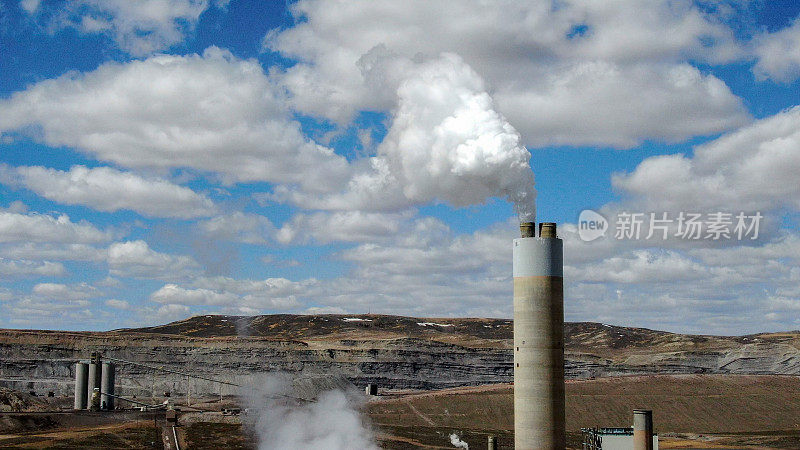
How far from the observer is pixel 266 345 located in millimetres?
154750

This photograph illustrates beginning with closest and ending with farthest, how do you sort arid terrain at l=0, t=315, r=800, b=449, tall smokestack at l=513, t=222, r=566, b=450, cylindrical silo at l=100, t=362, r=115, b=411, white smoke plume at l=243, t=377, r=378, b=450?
tall smokestack at l=513, t=222, r=566, b=450 → white smoke plume at l=243, t=377, r=378, b=450 → arid terrain at l=0, t=315, r=800, b=449 → cylindrical silo at l=100, t=362, r=115, b=411

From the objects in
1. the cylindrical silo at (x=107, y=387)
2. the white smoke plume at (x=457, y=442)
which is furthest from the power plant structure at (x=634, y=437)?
the cylindrical silo at (x=107, y=387)

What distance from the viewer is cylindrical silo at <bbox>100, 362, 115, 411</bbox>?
10475 centimetres

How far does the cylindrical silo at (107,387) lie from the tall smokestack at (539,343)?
71003mm

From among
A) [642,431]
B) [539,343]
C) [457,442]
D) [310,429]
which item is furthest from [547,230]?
[457,442]

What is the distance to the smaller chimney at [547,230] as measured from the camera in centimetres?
4938

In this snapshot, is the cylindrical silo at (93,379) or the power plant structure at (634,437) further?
the cylindrical silo at (93,379)

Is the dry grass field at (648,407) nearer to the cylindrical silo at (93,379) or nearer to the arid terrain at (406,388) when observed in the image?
the arid terrain at (406,388)

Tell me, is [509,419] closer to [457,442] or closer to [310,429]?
[457,442]

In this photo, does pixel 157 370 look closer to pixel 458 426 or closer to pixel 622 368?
pixel 458 426

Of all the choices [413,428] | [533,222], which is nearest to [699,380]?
[413,428]

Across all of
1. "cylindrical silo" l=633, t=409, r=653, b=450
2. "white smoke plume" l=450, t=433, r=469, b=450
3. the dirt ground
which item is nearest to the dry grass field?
the dirt ground

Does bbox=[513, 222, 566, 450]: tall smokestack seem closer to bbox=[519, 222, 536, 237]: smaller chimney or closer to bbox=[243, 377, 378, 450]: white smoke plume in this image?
bbox=[519, 222, 536, 237]: smaller chimney

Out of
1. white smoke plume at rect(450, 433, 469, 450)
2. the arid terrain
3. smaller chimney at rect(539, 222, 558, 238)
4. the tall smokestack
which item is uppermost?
smaller chimney at rect(539, 222, 558, 238)
